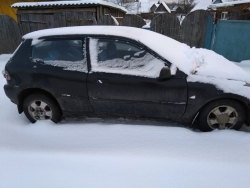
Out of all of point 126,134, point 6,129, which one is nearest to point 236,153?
point 126,134

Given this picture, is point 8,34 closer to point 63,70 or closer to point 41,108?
point 41,108

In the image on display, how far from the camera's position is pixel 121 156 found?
6.94 ft

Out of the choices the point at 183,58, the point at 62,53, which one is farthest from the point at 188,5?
the point at 62,53

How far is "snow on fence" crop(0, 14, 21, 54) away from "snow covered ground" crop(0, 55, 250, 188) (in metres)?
6.62

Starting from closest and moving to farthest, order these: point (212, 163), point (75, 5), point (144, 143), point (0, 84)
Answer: point (212, 163)
point (144, 143)
point (0, 84)
point (75, 5)

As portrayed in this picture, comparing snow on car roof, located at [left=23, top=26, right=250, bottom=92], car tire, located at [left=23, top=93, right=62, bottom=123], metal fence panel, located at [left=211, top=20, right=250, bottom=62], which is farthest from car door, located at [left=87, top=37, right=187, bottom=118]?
metal fence panel, located at [left=211, top=20, right=250, bottom=62]

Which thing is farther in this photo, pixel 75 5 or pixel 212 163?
pixel 75 5

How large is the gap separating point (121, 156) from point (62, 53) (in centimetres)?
182

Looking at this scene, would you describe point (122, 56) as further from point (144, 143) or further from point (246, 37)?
point (246, 37)

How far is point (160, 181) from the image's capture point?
5.85 ft

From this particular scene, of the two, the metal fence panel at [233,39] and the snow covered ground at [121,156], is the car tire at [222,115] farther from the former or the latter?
the metal fence panel at [233,39]

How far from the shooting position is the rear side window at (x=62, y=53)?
2.64 metres

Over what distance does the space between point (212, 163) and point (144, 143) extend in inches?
32.5

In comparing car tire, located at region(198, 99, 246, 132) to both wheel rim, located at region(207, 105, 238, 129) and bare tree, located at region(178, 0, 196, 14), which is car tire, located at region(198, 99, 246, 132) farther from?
bare tree, located at region(178, 0, 196, 14)
